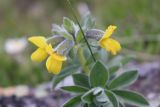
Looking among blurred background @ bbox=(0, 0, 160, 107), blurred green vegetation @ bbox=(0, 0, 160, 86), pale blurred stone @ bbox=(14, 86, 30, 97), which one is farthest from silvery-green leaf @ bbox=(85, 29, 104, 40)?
blurred green vegetation @ bbox=(0, 0, 160, 86)

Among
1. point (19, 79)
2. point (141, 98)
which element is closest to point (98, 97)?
point (141, 98)

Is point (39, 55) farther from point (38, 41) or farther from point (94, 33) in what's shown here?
point (94, 33)

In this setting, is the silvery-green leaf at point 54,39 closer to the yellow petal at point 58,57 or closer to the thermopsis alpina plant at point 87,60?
the thermopsis alpina plant at point 87,60

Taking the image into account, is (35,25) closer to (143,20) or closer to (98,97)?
(143,20)

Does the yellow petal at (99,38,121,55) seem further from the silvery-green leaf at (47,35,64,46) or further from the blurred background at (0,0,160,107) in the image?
the blurred background at (0,0,160,107)

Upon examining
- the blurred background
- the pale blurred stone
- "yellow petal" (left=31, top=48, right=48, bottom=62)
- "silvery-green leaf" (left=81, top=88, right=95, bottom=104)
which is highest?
the blurred background

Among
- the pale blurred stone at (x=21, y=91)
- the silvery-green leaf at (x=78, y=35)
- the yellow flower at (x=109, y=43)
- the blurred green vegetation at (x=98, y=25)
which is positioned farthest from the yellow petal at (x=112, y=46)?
the blurred green vegetation at (x=98, y=25)

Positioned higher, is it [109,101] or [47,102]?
[47,102]
